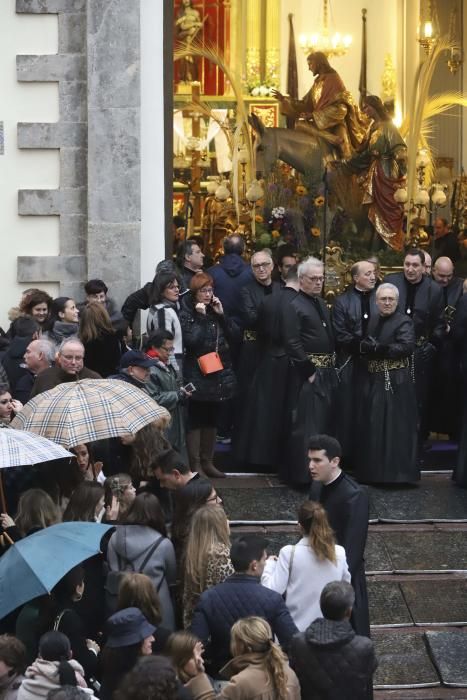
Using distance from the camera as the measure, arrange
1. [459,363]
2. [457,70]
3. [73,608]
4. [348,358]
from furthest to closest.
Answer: [457,70], [459,363], [348,358], [73,608]

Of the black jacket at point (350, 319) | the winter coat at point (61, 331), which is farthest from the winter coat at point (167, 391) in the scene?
the black jacket at point (350, 319)

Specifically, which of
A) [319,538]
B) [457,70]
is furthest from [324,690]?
[457,70]

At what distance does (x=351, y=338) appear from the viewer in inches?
502

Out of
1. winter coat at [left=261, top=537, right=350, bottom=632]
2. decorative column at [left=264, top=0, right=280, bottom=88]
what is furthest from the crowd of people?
decorative column at [left=264, top=0, right=280, bottom=88]

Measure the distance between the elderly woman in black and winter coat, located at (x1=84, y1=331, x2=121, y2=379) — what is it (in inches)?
23.5

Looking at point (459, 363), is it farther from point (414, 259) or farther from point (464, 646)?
point (464, 646)

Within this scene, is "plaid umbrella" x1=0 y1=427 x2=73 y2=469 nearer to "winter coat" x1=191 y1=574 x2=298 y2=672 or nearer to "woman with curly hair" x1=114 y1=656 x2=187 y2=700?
"winter coat" x1=191 y1=574 x2=298 y2=672

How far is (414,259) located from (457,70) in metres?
11.9

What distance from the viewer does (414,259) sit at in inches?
536

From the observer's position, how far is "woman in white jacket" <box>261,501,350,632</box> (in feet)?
27.6

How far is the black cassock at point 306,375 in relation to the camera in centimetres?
1256

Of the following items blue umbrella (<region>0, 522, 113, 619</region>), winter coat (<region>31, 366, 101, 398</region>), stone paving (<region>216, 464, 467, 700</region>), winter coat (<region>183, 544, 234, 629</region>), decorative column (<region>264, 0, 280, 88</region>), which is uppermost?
decorative column (<region>264, 0, 280, 88</region>)

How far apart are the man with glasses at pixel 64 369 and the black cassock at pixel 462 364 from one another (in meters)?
3.47

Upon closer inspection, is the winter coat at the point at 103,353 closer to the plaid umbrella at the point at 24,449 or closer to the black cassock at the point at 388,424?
the black cassock at the point at 388,424
